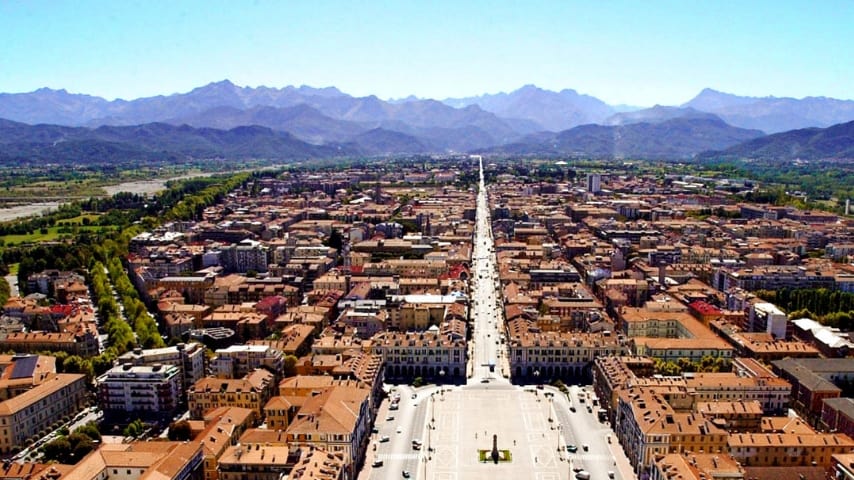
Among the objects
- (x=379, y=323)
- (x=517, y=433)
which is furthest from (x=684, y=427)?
(x=379, y=323)

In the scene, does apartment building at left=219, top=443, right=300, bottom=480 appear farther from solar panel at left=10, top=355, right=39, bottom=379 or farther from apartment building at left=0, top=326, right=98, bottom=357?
apartment building at left=0, top=326, right=98, bottom=357

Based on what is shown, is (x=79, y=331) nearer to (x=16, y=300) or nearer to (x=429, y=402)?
(x=16, y=300)

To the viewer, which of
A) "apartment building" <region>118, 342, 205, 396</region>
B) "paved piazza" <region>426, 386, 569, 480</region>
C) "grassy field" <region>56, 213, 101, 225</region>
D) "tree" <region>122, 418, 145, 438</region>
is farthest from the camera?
"grassy field" <region>56, 213, 101, 225</region>

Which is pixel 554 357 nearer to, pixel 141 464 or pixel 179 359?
pixel 179 359

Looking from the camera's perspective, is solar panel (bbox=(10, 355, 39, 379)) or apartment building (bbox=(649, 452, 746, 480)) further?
solar panel (bbox=(10, 355, 39, 379))

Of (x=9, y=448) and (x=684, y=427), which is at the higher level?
(x=684, y=427)

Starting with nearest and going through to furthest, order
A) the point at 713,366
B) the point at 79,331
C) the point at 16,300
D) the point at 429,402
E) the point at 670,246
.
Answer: the point at 429,402 < the point at 713,366 < the point at 79,331 < the point at 16,300 < the point at 670,246

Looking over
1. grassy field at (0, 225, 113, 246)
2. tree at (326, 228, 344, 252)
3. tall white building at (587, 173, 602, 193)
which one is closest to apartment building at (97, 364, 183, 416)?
tree at (326, 228, 344, 252)
